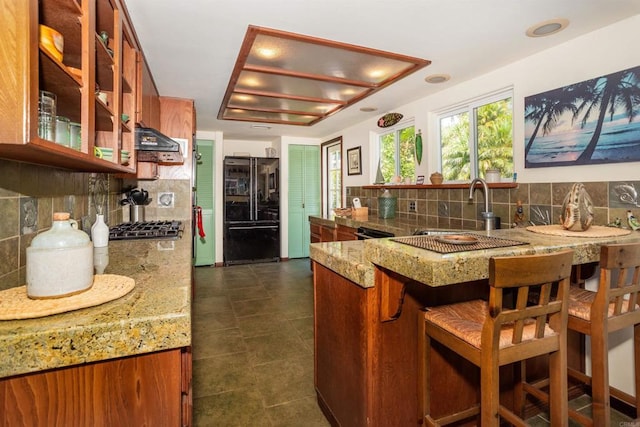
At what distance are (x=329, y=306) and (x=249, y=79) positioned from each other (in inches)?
86.0

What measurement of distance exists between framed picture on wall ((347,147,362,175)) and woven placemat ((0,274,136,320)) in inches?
156

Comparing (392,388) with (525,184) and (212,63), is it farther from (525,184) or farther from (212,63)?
(212,63)

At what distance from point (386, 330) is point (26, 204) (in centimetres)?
154

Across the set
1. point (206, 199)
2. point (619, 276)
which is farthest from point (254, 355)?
point (206, 199)

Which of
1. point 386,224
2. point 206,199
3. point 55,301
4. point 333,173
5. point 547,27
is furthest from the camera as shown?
point 333,173

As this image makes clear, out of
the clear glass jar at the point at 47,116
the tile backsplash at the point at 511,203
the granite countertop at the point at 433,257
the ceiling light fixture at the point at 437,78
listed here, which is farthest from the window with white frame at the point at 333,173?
the clear glass jar at the point at 47,116

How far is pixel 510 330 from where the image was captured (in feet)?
3.90

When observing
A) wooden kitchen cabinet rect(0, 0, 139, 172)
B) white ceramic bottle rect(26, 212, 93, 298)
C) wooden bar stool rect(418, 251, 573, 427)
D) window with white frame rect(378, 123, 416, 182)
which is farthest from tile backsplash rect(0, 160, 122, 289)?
window with white frame rect(378, 123, 416, 182)

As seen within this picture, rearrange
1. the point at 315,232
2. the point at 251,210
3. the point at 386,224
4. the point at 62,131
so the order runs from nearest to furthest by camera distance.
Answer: the point at 62,131 < the point at 386,224 < the point at 315,232 < the point at 251,210

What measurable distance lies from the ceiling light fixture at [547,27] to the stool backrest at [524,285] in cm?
160

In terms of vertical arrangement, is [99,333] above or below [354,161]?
below

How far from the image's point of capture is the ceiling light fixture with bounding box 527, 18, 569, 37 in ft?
6.27

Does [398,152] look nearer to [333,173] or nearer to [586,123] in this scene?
[333,173]

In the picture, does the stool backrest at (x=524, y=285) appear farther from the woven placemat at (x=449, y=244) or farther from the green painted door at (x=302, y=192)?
the green painted door at (x=302, y=192)
